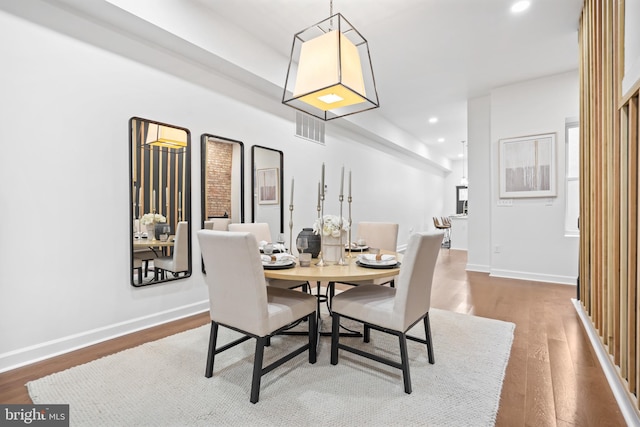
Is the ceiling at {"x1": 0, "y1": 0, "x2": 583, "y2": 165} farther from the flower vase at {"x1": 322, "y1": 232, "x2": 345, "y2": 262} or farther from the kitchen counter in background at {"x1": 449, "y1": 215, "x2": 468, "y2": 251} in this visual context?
the kitchen counter in background at {"x1": 449, "y1": 215, "x2": 468, "y2": 251}

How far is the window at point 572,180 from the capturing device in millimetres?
4441

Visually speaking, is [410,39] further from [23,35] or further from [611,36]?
[23,35]

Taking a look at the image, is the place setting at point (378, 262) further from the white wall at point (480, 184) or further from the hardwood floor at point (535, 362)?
the white wall at point (480, 184)

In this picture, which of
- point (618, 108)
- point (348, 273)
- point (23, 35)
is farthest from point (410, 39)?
point (23, 35)

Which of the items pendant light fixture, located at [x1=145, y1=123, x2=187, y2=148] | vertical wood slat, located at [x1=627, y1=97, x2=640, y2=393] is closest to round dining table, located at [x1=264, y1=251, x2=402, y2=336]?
vertical wood slat, located at [x1=627, y1=97, x2=640, y2=393]

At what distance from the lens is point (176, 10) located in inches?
106

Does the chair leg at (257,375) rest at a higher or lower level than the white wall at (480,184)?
lower

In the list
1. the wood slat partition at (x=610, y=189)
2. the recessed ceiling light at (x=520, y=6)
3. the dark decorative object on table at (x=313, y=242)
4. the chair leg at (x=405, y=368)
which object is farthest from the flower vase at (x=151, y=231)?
the recessed ceiling light at (x=520, y=6)

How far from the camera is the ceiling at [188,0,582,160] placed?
115 inches

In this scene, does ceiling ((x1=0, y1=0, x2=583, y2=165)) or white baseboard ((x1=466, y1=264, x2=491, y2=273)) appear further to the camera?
white baseboard ((x1=466, y1=264, x2=491, y2=273))

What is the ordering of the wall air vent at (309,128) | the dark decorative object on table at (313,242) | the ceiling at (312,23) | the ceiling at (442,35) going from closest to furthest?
the dark decorative object on table at (313,242) < the ceiling at (312,23) < the ceiling at (442,35) < the wall air vent at (309,128)

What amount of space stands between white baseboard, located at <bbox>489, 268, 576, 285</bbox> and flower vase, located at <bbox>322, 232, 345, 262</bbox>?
12.5 ft

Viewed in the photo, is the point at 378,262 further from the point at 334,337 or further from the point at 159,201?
the point at 159,201

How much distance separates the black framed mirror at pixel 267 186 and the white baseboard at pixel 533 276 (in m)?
3.41
